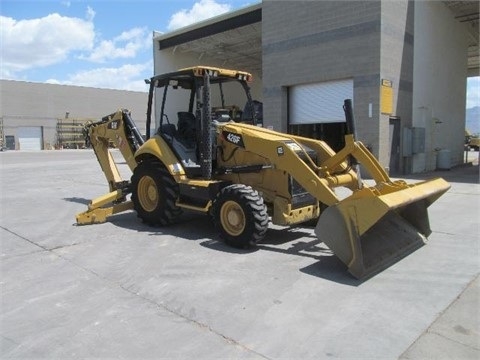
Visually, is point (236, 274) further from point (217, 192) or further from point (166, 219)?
point (166, 219)

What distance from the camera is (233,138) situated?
7.19 m

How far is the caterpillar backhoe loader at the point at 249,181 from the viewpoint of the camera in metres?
5.38

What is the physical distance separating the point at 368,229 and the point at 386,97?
12.6 meters

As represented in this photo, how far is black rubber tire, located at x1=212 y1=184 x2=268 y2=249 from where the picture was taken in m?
6.22

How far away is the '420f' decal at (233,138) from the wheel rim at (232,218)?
1075mm

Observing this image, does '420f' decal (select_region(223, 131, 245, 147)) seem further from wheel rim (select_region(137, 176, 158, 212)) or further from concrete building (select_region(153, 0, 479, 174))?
concrete building (select_region(153, 0, 479, 174))

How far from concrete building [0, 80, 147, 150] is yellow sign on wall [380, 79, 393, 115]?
39.8 meters

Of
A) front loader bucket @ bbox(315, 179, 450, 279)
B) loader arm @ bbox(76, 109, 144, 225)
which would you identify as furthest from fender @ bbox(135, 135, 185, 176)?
front loader bucket @ bbox(315, 179, 450, 279)

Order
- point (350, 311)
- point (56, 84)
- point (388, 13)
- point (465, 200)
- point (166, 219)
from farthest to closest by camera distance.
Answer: point (56, 84) → point (388, 13) → point (465, 200) → point (166, 219) → point (350, 311)

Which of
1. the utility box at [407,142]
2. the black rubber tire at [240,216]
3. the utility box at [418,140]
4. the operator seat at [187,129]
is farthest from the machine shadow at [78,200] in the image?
the utility box at [418,140]

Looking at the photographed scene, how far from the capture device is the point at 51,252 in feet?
21.3

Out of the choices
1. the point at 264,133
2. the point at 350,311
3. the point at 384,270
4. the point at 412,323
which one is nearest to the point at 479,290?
the point at 384,270

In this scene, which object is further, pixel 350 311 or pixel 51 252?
pixel 51 252

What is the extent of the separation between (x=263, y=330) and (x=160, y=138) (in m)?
4.76
